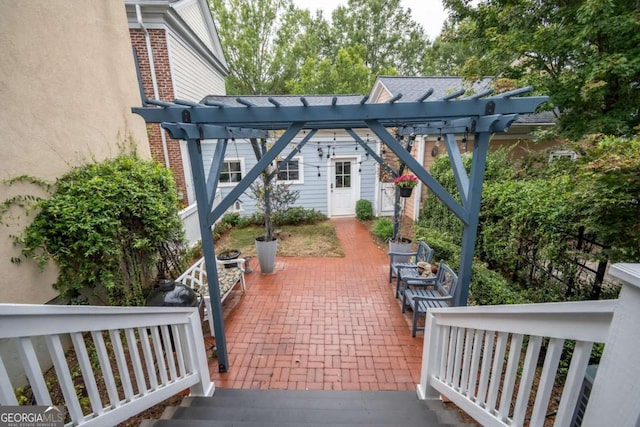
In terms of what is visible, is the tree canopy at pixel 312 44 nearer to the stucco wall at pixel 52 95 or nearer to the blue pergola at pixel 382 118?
the stucco wall at pixel 52 95

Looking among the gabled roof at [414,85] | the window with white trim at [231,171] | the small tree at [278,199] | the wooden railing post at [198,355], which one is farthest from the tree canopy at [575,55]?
the window with white trim at [231,171]

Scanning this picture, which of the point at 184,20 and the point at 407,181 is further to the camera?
the point at 184,20

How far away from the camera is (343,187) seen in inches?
366

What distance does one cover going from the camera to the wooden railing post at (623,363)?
77cm

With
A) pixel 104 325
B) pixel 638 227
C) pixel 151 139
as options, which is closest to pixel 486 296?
pixel 638 227

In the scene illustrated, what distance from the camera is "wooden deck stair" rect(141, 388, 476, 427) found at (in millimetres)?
1943

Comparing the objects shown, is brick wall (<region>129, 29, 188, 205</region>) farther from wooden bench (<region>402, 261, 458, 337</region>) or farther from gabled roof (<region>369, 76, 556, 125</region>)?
gabled roof (<region>369, 76, 556, 125</region>)

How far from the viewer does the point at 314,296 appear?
176 inches

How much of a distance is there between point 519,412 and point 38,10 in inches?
205

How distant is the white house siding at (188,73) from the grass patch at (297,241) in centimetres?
393

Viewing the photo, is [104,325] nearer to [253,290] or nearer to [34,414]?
[34,414]

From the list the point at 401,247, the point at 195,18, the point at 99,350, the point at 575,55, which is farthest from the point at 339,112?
the point at 195,18

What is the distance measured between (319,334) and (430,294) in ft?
5.21

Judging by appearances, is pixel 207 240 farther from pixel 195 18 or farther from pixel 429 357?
pixel 195 18
